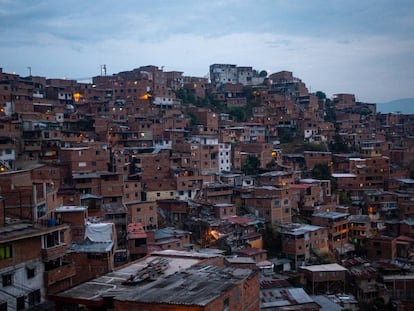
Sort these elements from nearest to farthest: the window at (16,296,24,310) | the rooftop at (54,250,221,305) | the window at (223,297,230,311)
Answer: the window at (223,297,230,311) < the rooftop at (54,250,221,305) < the window at (16,296,24,310)

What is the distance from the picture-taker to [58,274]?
1500 centimetres

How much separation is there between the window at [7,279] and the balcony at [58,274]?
1.33m

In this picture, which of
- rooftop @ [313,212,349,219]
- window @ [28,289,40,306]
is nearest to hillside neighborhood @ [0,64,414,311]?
window @ [28,289,40,306]

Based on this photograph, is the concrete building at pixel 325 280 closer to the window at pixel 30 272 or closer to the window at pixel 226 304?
the window at pixel 226 304

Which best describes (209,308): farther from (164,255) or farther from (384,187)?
(384,187)

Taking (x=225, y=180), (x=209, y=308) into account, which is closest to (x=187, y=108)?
(x=225, y=180)

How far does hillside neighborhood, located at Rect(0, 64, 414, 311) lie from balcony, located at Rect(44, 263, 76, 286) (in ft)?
0.13

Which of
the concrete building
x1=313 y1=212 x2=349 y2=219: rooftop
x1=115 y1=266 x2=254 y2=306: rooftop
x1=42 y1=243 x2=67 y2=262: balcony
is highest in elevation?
x1=42 y1=243 x2=67 y2=262: balcony

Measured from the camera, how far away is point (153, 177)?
36.2 m

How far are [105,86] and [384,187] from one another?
31146 mm

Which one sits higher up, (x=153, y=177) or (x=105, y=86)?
(x=105, y=86)

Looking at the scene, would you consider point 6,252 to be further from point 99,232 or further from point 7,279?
point 99,232

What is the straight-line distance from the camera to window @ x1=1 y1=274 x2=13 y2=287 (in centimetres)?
1314

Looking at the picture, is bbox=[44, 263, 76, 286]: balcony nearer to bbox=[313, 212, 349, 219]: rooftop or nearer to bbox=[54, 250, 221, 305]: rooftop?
bbox=[54, 250, 221, 305]: rooftop
